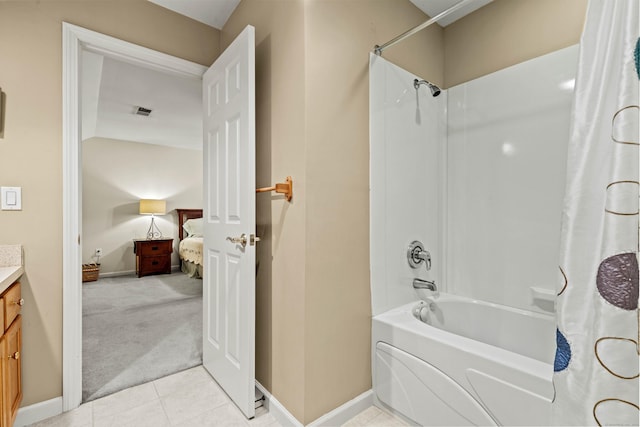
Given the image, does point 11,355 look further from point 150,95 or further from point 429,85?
point 150,95

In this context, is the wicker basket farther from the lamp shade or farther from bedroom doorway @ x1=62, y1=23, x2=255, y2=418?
bedroom doorway @ x1=62, y1=23, x2=255, y2=418

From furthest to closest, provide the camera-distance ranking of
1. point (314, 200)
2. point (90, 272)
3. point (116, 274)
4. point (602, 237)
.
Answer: point (116, 274)
point (90, 272)
point (314, 200)
point (602, 237)

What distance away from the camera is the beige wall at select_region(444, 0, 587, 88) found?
1.85 m

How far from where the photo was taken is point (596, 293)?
0.92 metres

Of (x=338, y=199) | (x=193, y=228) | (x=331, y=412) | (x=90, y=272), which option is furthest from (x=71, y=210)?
(x=193, y=228)

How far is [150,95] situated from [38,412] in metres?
3.04

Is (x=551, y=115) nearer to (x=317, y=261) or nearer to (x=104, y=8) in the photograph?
(x=317, y=261)

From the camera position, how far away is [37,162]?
5.60ft

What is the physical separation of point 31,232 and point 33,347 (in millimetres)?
605

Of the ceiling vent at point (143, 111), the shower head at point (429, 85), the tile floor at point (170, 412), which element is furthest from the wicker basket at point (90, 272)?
the shower head at point (429, 85)

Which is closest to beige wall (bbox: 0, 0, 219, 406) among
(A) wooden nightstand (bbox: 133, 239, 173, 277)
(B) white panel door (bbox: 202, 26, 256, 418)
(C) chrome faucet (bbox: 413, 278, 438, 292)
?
(B) white panel door (bbox: 202, 26, 256, 418)

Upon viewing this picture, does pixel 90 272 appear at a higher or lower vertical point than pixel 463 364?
lower

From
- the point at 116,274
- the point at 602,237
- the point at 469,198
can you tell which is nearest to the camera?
the point at 602,237

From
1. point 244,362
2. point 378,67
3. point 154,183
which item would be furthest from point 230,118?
point 154,183
